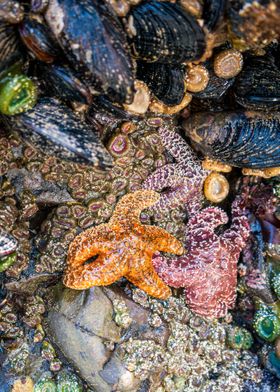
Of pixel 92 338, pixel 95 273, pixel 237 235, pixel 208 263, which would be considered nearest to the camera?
pixel 95 273

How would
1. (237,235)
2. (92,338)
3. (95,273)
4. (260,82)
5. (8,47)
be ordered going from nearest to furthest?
(8,47), (260,82), (95,273), (92,338), (237,235)

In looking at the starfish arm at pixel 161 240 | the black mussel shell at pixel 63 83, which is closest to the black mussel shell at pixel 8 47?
the black mussel shell at pixel 63 83

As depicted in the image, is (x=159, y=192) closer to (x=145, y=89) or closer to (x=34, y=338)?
(x=145, y=89)

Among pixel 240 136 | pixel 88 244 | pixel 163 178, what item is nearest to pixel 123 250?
pixel 88 244

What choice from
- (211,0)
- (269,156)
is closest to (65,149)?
(211,0)

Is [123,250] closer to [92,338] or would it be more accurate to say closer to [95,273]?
[95,273]

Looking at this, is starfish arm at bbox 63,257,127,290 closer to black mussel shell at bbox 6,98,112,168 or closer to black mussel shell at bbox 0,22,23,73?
black mussel shell at bbox 6,98,112,168
